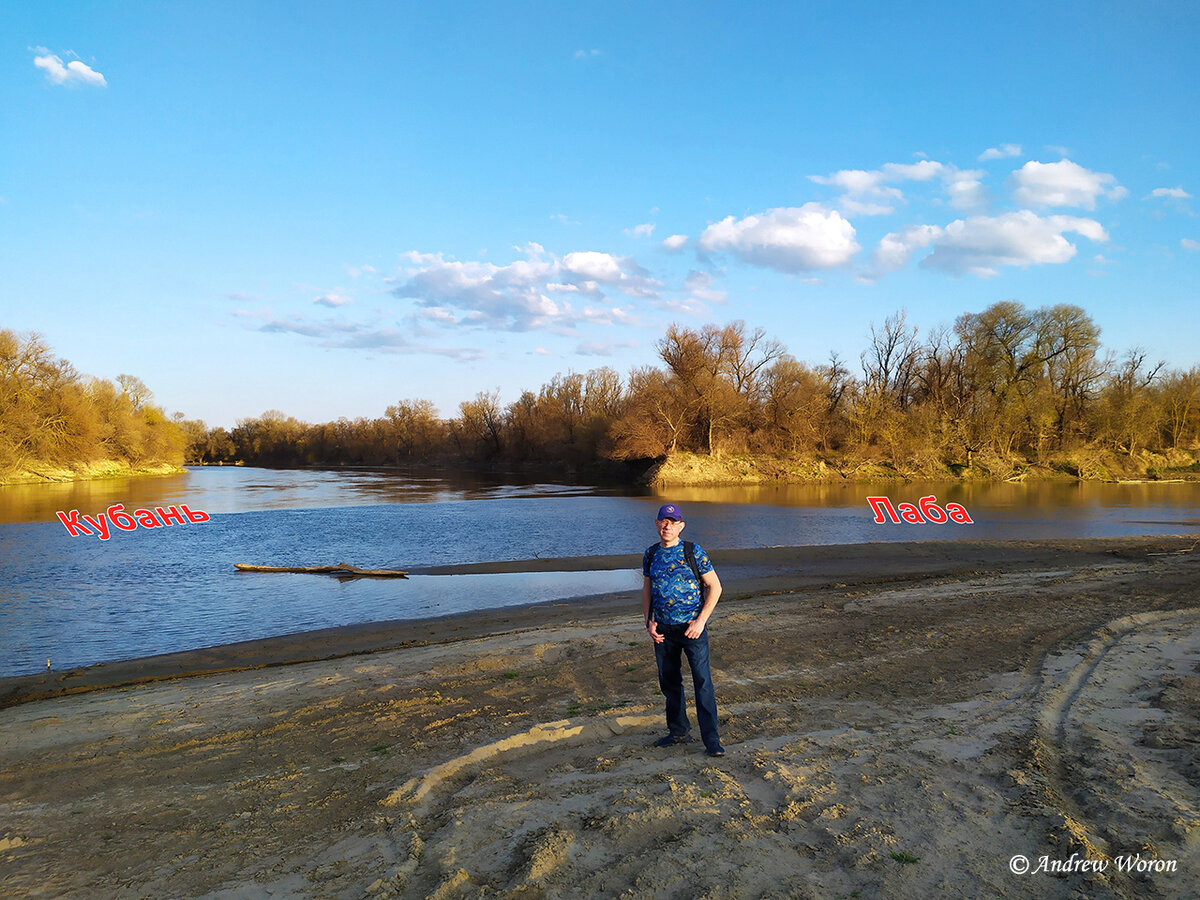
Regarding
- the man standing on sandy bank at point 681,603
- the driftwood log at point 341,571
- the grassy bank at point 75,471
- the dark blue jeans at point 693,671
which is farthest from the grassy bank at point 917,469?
the grassy bank at point 75,471

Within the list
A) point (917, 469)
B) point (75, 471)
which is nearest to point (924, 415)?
point (917, 469)

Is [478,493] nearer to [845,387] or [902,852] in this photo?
[845,387]

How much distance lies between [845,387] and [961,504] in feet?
117

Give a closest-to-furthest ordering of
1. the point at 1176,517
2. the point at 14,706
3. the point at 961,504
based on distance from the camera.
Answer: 1. the point at 14,706
2. the point at 1176,517
3. the point at 961,504

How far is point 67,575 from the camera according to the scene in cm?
1958

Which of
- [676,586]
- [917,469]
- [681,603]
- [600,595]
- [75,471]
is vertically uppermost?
[75,471]

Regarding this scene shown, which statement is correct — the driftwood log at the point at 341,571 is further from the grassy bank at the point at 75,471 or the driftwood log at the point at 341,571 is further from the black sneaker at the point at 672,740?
the grassy bank at the point at 75,471

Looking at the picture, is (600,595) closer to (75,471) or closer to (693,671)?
(693,671)

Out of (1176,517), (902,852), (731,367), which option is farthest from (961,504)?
(902,852)

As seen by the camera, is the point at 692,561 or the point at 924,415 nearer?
the point at 692,561

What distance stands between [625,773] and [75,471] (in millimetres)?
87021

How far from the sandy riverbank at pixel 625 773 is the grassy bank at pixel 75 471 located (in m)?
74.5

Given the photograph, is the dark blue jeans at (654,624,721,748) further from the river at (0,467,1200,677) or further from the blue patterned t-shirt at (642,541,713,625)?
the river at (0,467,1200,677)

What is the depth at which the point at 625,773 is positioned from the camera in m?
5.23
